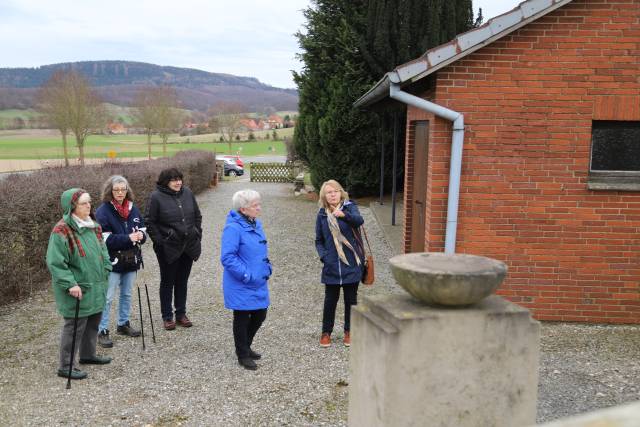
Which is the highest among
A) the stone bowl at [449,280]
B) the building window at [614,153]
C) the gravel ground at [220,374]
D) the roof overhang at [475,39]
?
the roof overhang at [475,39]

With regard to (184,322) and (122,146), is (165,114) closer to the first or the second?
(184,322)

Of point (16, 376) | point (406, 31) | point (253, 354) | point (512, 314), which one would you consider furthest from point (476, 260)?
point (406, 31)

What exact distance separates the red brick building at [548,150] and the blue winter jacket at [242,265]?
236cm

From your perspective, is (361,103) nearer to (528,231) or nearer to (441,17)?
(528,231)

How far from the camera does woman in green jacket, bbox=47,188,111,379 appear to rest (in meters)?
4.72

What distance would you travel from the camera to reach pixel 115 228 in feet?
18.8

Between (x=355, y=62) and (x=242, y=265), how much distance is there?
1265 cm

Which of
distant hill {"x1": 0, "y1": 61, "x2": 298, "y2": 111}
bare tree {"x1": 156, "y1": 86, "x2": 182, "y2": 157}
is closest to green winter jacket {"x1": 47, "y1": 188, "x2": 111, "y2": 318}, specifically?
bare tree {"x1": 156, "y1": 86, "x2": 182, "y2": 157}

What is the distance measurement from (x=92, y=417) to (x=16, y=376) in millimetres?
1239

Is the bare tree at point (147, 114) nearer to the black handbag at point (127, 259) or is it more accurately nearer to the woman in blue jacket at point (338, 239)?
the black handbag at point (127, 259)

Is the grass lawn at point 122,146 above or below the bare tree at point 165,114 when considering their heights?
below

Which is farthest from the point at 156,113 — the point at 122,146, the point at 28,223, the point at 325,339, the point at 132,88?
the point at 132,88

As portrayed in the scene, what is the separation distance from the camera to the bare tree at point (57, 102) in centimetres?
2878

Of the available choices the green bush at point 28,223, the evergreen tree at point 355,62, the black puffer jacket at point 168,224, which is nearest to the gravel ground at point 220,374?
the green bush at point 28,223
